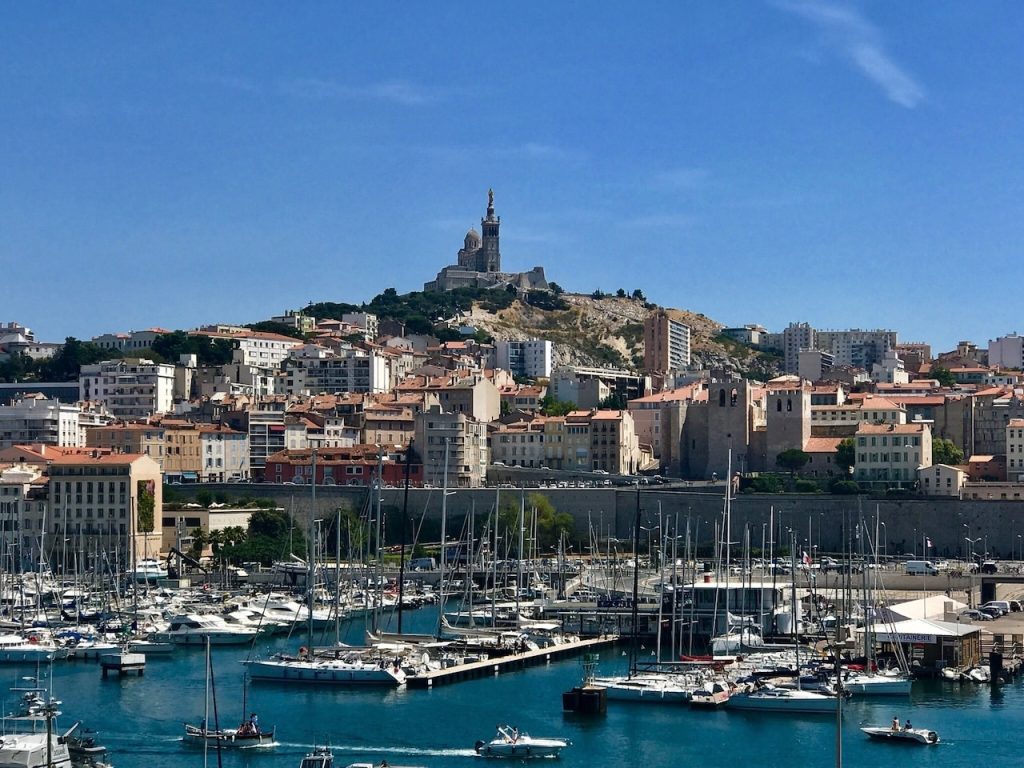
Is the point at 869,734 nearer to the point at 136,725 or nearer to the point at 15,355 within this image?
the point at 136,725

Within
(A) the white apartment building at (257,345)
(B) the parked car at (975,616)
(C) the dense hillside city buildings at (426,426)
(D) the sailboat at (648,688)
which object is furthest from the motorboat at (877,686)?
(A) the white apartment building at (257,345)

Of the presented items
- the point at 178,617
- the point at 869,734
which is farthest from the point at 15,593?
the point at 869,734

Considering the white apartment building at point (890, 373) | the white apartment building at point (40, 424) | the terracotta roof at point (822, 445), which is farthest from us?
the white apartment building at point (890, 373)

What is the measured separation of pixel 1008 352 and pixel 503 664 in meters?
86.3

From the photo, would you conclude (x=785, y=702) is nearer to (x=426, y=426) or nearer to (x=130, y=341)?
(x=426, y=426)

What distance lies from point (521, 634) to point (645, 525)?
941 inches

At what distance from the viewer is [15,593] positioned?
53875 millimetres

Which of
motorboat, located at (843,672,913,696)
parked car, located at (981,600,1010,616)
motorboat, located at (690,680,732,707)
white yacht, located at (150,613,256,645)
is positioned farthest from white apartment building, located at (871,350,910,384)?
motorboat, located at (690,680,732,707)

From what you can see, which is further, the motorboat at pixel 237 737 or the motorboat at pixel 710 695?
the motorboat at pixel 710 695

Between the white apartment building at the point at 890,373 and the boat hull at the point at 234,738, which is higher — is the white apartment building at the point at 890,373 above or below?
above

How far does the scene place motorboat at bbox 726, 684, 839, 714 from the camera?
124 feet

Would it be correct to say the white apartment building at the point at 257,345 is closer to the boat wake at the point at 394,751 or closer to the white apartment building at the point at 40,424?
the white apartment building at the point at 40,424

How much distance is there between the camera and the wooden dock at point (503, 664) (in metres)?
41.1

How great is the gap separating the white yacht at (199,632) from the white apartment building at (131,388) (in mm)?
44121
